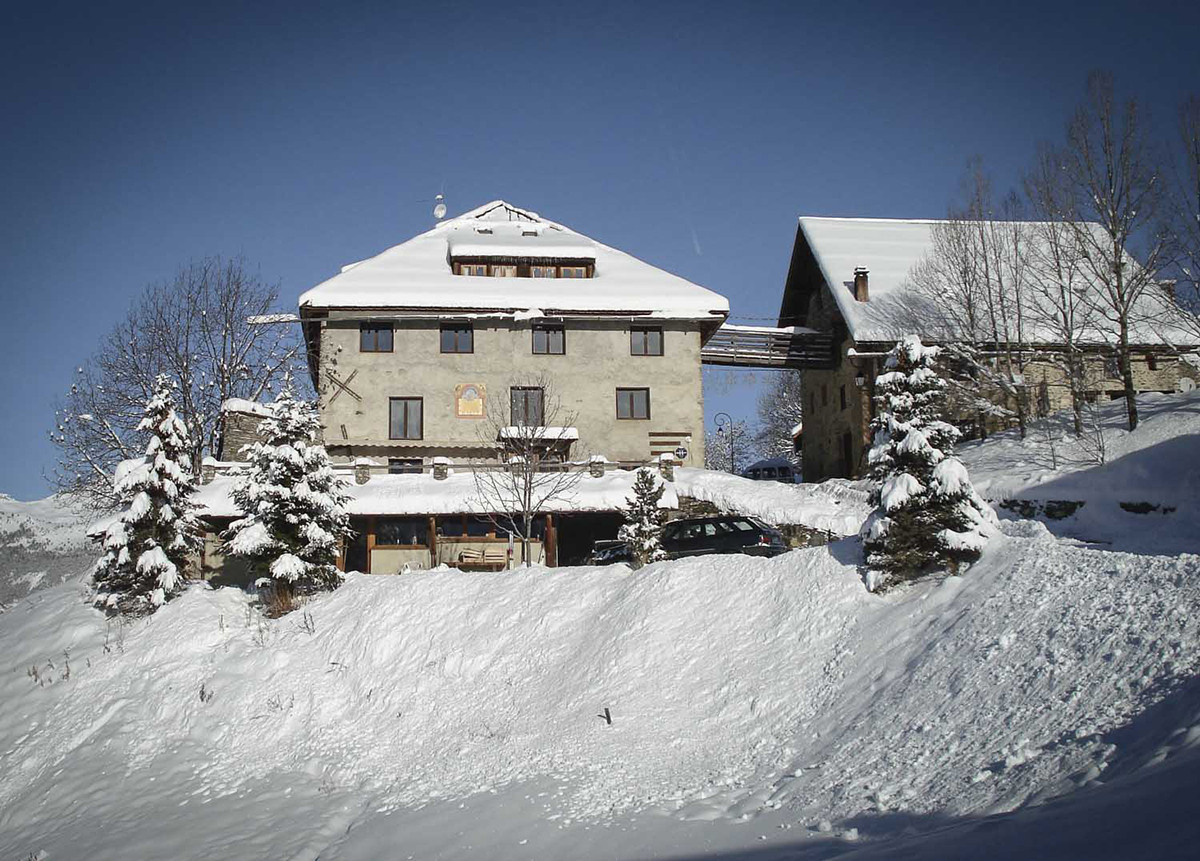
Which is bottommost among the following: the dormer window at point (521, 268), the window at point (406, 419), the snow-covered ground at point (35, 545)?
the snow-covered ground at point (35, 545)

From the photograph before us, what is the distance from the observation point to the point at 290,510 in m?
18.5

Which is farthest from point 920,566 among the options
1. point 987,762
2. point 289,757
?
point 289,757

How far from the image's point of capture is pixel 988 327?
31578 mm

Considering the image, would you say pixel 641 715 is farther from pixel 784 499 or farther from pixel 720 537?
pixel 784 499

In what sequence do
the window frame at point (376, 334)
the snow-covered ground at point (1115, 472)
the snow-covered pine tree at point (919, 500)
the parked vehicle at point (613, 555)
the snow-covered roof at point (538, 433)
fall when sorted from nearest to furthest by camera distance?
the snow-covered pine tree at point (919, 500)
the snow-covered ground at point (1115, 472)
the parked vehicle at point (613, 555)
the snow-covered roof at point (538, 433)
the window frame at point (376, 334)

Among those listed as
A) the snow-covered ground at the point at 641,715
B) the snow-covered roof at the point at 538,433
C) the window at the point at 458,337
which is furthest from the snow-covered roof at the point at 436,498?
the window at the point at 458,337

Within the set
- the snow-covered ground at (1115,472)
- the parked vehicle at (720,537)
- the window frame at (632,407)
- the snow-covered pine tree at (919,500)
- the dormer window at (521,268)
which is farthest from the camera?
the dormer window at (521,268)

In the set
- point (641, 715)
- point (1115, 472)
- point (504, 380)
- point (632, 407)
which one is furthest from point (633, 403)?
point (641, 715)

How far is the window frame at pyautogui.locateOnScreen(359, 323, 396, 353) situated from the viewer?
31656 mm

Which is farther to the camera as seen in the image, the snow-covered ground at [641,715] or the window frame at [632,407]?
the window frame at [632,407]

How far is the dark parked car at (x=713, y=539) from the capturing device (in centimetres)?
1919

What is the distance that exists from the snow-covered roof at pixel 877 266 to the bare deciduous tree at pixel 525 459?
1080cm

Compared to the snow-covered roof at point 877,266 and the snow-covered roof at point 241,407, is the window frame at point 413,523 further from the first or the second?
the snow-covered roof at point 877,266

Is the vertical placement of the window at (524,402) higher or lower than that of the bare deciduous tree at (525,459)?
higher
